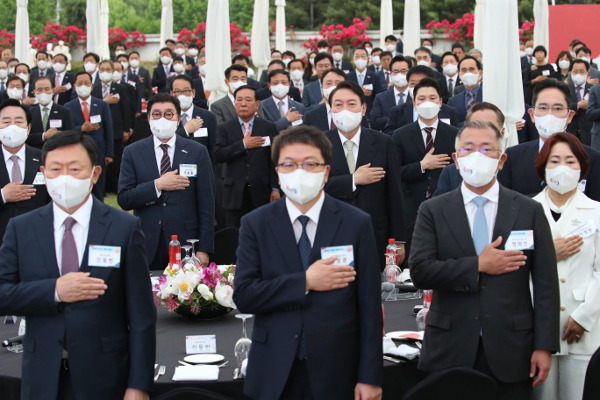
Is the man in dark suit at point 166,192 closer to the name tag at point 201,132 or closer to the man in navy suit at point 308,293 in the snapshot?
the name tag at point 201,132

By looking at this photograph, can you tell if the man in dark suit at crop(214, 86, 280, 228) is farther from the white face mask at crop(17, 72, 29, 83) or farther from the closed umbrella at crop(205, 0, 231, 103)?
the white face mask at crop(17, 72, 29, 83)

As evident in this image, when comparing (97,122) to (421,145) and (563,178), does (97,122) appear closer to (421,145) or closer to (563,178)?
(421,145)

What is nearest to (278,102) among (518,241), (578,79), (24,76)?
(578,79)

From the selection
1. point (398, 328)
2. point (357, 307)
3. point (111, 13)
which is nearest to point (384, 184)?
point (398, 328)

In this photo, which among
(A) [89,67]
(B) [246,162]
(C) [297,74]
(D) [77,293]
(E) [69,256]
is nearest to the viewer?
(D) [77,293]

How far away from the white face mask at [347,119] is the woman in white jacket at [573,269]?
2.09m

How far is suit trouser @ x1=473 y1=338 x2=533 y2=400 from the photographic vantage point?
3918 mm

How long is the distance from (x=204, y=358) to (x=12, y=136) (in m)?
3.72

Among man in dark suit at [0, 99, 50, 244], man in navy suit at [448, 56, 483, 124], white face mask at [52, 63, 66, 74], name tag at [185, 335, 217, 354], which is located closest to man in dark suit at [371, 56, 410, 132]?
man in navy suit at [448, 56, 483, 124]

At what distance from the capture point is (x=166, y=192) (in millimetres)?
6449

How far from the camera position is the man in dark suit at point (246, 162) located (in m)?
8.30

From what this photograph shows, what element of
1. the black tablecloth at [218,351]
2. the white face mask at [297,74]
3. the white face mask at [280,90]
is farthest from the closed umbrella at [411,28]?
the black tablecloth at [218,351]

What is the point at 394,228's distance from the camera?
636 centimetres

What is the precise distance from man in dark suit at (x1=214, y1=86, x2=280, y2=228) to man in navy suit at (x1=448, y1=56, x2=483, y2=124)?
2.71 m
